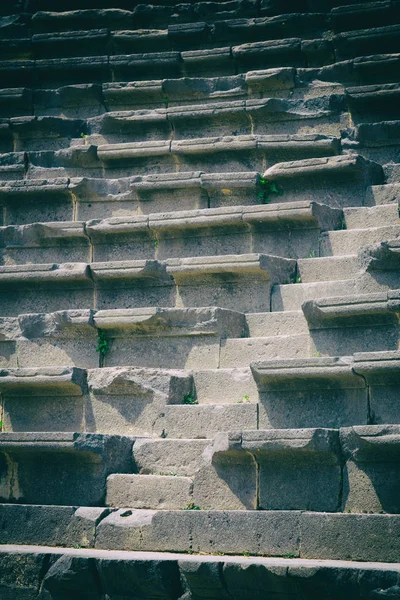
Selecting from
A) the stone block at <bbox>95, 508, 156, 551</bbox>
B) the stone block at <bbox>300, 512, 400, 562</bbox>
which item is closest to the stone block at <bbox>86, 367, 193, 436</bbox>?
the stone block at <bbox>95, 508, 156, 551</bbox>

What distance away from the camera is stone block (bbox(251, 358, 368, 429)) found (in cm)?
623

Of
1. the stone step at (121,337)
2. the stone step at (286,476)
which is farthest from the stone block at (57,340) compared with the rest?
the stone step at (286,476)

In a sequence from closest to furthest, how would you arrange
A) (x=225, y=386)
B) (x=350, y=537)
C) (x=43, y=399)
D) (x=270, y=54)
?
(x=350, y=537)
(x=225, y=386)
(x=43, y=399)
(x=270, y=54)

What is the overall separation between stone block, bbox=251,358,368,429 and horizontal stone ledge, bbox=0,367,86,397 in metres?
1.56

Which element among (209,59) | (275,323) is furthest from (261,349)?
(209,59)

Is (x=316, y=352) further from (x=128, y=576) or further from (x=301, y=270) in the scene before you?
(x=128, y=576)

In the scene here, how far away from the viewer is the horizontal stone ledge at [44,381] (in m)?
7.17

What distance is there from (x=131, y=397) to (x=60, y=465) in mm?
798

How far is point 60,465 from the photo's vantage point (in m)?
6.77

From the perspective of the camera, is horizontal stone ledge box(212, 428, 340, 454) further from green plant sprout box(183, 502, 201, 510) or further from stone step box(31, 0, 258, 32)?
stone step box(31, 0, 258, 32)

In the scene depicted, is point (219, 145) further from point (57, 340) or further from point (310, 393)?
point (310, 393)

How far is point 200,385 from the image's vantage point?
23.2ft

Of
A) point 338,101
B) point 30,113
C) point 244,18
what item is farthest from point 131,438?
point 244,18

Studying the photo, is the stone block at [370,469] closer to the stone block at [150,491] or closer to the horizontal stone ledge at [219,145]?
the stone block at [150,491]
